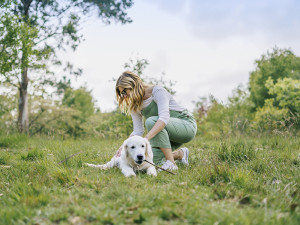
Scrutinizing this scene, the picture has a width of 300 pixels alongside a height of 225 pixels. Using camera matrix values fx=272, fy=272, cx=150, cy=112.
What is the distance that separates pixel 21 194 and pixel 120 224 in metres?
1.26

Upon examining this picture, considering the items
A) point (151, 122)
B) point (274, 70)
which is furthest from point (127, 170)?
point (274, 70)

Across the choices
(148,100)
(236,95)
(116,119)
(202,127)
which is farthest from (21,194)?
(236,95)

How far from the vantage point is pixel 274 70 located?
2255cm

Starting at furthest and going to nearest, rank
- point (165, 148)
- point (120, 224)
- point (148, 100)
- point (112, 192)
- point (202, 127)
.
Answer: point (202, 127) < point (148, 100) < point (165, 148) < point (112, 192) < point (120, 224)

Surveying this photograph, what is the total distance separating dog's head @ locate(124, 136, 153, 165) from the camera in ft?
11.4

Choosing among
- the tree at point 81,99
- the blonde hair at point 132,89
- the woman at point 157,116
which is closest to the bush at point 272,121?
the woman at point 157,116

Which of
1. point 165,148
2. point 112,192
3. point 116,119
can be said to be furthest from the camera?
point 116,119

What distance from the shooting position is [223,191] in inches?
104

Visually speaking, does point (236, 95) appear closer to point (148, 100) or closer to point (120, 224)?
point (148, 100)

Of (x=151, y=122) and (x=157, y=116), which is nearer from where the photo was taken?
(x=151, y=122)

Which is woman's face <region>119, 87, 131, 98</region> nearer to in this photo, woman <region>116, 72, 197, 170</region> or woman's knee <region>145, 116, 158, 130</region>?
woman <region>116, 72, 197, 170</region>

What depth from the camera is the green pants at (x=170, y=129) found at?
13.3 ft

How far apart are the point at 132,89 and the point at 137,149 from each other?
1.03m

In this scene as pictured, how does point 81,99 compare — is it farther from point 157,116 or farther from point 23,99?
point 157,116
